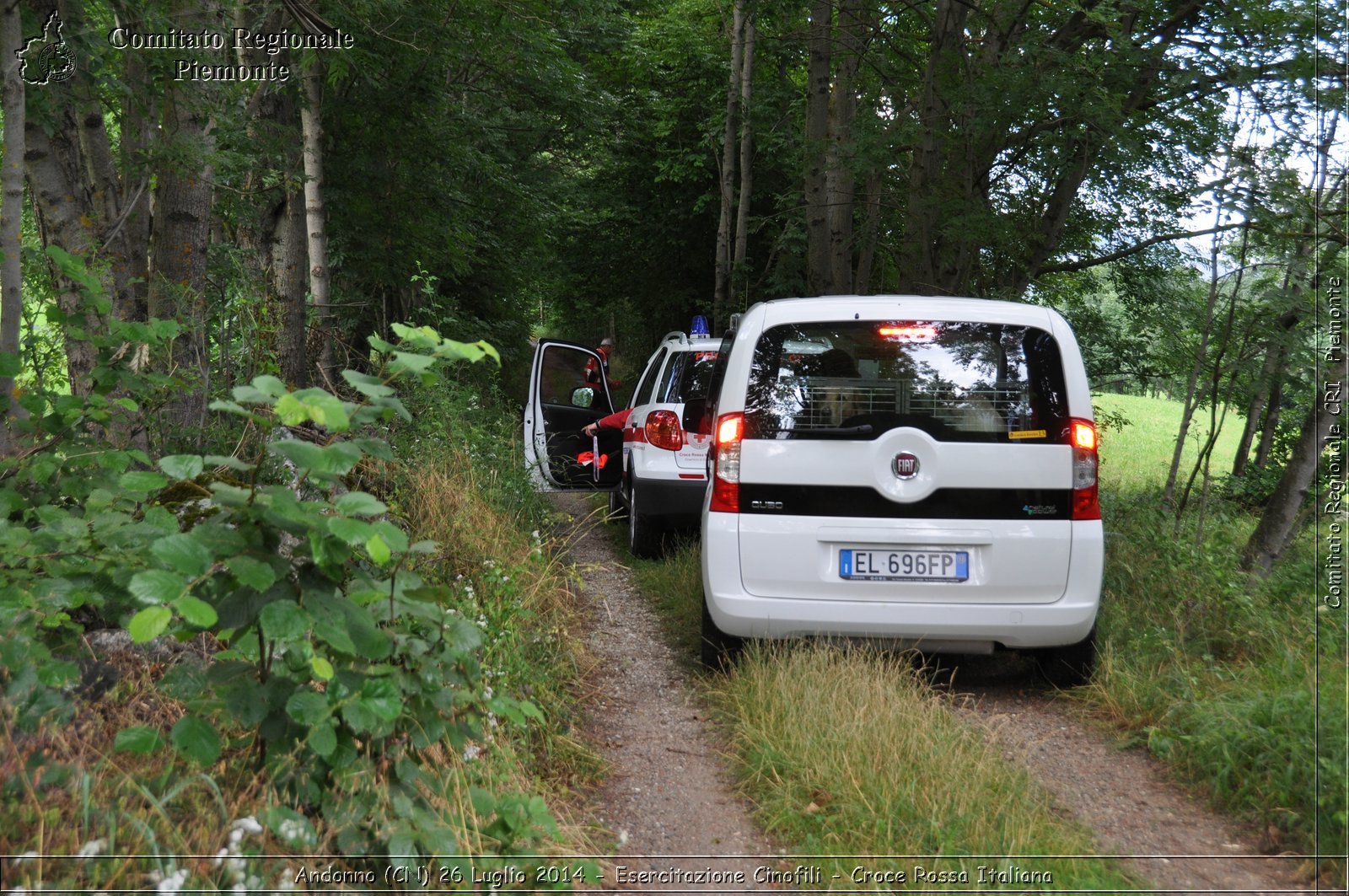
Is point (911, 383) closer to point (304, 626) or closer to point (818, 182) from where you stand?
point (304, 626)

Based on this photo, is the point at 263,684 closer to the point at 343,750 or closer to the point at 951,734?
the point at 343,750

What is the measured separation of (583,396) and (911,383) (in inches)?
250

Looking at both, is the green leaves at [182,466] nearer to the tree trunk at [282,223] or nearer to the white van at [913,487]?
the white van at [913,487]

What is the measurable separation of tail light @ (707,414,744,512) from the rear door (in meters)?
0.04

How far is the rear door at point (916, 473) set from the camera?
5012mm

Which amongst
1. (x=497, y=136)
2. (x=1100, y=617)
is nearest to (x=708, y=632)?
(x=1100, y=617)

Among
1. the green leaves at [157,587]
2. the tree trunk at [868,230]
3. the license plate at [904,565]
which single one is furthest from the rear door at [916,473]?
the tree trunk at [868,230]

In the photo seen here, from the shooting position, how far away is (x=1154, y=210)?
10.5 metres

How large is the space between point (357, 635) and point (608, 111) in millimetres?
15861

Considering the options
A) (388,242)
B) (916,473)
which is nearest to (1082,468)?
(916,473)

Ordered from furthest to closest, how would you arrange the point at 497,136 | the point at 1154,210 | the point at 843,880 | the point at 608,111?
the point at 608,111 < the point at 497,136 < the point at 1154,210 < the point at 843,880

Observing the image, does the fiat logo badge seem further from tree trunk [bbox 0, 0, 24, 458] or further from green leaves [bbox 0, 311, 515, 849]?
tree trunk [bbox 0, 0, 24, 458]

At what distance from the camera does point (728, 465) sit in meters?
5.17

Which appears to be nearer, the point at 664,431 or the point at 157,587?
the point at 157,587
